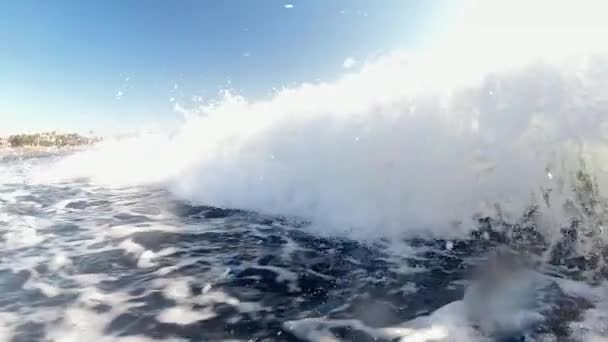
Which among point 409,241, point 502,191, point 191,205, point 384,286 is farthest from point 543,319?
point 191,205

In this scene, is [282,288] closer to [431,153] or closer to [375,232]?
[375,232]

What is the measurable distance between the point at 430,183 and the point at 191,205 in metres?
5.71

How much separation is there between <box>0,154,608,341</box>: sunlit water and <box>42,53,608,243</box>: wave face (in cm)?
79

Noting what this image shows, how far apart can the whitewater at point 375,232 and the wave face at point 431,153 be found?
1.2 inches

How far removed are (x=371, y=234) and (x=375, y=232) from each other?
0.34 ft

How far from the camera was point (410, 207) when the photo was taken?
777 cm

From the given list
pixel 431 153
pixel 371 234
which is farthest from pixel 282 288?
pixel 431 153

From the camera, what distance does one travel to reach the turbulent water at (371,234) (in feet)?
14.0

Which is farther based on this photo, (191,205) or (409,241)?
(191,205)

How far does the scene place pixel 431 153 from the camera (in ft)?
26.6

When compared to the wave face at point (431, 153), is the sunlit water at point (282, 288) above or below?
below

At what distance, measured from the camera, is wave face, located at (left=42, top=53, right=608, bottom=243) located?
660cm

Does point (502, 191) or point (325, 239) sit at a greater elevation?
point (502, 191)

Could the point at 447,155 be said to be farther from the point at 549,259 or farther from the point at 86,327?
the point at 86,327
